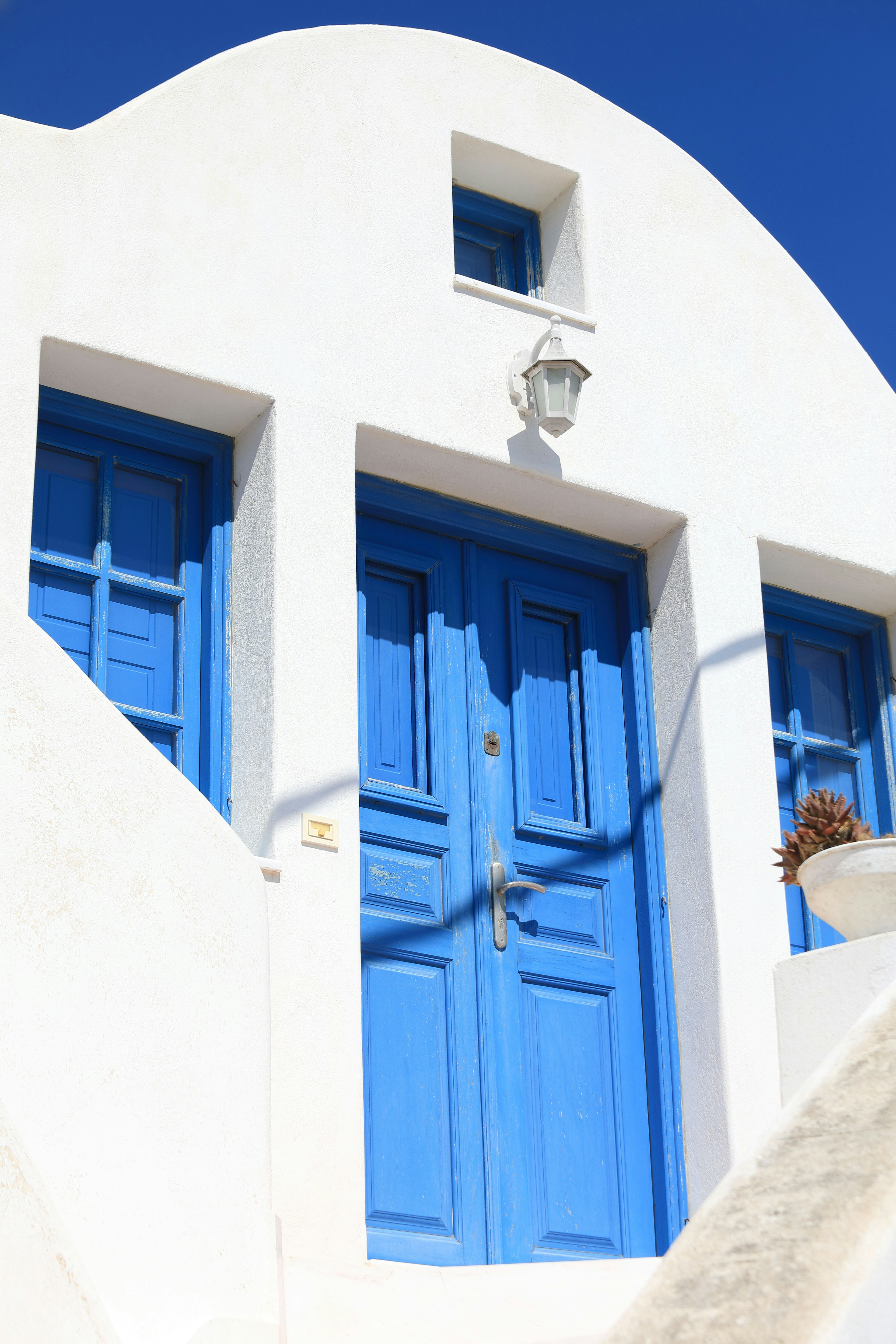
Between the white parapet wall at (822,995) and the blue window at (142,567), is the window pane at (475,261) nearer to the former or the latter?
the blue window at (142,567)

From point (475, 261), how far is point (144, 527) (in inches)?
87.9

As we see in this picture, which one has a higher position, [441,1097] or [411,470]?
[411,470]

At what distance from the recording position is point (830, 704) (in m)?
7.78

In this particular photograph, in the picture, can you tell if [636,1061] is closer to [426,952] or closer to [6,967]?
[426,952]

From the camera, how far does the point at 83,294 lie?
19.6 ft

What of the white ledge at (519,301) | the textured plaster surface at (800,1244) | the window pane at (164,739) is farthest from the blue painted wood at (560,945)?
the textured plaster surface at (800,1244)

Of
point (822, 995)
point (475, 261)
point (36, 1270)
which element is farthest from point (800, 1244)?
point (475, 261)

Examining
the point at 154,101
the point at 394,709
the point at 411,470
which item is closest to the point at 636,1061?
the point at 394,709

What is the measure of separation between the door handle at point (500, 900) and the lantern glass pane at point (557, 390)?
1.86 m

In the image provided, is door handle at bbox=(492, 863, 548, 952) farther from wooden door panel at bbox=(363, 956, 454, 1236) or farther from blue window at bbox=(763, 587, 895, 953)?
blue window at bbox=(763, 587, 895, 953)

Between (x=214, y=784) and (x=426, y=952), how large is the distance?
1.02m

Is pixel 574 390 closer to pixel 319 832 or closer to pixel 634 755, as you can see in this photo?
pixel 634 755

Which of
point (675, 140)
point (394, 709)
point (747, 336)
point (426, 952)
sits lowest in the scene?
point (426, 952)

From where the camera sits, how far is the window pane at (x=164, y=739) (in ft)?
19.5
